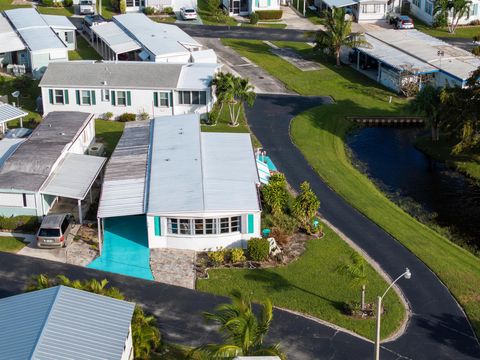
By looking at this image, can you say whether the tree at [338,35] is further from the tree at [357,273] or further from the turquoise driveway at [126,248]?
the tree at [357,273]

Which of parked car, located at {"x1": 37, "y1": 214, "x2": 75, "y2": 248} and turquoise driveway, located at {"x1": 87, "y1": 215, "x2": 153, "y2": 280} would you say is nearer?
turquoise driveway, located at {"x1": 87, "y1": 215, "x2": 153, "y2": 280}

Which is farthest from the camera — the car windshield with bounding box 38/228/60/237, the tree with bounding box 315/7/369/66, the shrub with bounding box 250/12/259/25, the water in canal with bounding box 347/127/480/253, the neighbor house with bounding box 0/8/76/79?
the shrub with bounding box 250/12/259/25

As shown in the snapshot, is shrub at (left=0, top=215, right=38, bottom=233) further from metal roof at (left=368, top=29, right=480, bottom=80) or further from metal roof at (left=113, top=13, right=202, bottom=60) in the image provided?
metal roof at (left=368, top=29, right=480, bottom=80)

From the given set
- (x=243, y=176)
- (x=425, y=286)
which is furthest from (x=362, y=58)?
(x=425, y=286)

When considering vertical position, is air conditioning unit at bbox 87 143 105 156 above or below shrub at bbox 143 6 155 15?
below

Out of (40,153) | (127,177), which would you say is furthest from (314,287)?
(40,153)

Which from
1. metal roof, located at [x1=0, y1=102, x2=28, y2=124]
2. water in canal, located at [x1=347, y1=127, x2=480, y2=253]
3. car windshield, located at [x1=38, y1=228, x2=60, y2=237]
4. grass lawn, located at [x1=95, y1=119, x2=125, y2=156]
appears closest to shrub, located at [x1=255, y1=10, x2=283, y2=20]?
water in canal, located at [x1=347, y1=127, x2=480, y2=253]

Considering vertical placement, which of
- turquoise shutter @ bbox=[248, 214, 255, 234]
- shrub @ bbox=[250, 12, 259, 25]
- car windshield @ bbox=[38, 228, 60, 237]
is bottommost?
car windshield @ bbox=[38, 228, 60, 237]
